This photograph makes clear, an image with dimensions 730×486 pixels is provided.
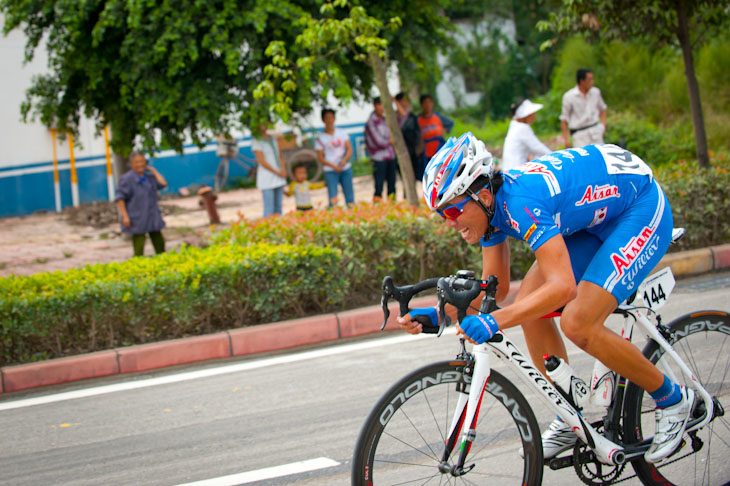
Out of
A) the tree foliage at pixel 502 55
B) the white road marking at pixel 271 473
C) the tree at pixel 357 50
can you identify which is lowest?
the white road marking at pixel 271 473

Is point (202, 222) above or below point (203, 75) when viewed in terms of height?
below

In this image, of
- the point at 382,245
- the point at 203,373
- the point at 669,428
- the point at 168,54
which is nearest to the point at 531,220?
the point at 669,428

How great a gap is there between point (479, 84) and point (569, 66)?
883 centimetres

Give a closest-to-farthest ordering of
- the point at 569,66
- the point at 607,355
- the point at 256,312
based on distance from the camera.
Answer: the point at 607,355, the point at 256,312, the point at 569,66

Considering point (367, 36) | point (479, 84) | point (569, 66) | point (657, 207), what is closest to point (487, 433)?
point (657, 207)

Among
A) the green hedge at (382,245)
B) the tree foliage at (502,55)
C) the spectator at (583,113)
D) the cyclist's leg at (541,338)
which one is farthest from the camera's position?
the tree foliage at (502,55)

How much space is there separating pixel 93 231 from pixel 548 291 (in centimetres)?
1526

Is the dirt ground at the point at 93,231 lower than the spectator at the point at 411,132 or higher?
lower

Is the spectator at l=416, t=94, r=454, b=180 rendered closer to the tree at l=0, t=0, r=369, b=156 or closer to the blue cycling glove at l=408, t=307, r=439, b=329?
the tree at l=0, t=0, r=369, b=156

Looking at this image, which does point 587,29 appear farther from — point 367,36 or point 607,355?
point 607,355

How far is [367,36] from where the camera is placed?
9656mm

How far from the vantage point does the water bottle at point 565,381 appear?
346 cm

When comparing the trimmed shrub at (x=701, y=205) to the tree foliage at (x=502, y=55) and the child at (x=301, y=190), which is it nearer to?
the child at (x=301, y=190)

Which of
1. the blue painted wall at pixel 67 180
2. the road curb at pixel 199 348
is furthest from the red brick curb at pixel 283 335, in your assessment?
the blue painted wall at pixel 67 180
